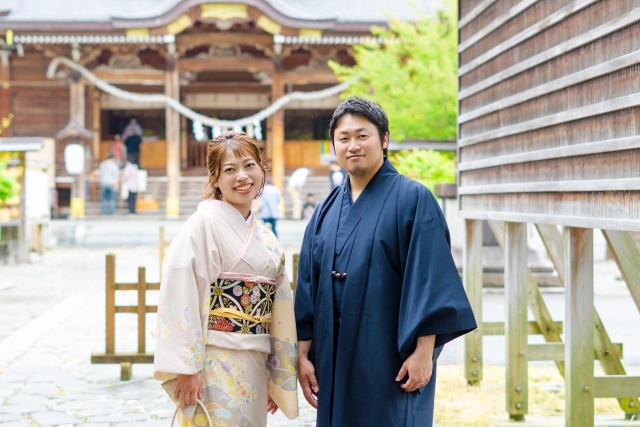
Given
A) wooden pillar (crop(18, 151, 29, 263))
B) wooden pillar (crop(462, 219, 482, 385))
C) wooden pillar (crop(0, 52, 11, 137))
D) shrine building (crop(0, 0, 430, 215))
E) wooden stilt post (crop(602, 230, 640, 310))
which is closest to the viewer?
wooden stilt post (crop(602, 230, 640, 310))

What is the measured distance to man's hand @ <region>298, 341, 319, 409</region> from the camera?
2.85 m

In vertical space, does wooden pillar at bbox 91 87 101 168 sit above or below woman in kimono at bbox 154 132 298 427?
above

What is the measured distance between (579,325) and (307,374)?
1519 millimetres

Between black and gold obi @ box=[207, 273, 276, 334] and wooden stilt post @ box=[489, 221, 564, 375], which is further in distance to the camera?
wooden stilt post @ box=[489, 221, 564, 375]

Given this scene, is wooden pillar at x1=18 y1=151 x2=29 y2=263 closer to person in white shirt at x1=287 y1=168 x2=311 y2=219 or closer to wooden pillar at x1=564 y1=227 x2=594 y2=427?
person in white shirt at x1=287 y1=168 x2=311 y2=219

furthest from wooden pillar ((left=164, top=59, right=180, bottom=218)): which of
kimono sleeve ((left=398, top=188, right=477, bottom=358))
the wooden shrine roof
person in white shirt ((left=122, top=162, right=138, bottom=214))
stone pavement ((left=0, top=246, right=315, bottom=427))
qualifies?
kimono sleeve ((left=398, top=188, right=477, bottom=358))

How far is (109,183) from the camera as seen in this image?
19.0 meters

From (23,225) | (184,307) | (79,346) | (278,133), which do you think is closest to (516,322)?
(184,307)

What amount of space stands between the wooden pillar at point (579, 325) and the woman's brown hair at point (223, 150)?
1.66 m

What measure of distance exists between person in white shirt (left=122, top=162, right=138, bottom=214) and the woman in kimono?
55.6ft

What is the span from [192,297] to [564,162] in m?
2.07

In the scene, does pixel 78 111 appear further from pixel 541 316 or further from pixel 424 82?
pixel 541 316

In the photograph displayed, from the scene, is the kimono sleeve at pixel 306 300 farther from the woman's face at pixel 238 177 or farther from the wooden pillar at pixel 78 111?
the wooden pillar at pixel 78 111

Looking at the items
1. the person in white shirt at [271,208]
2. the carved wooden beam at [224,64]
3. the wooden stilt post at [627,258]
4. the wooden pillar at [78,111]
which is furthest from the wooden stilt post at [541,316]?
the wooden pillar at [78,111]
